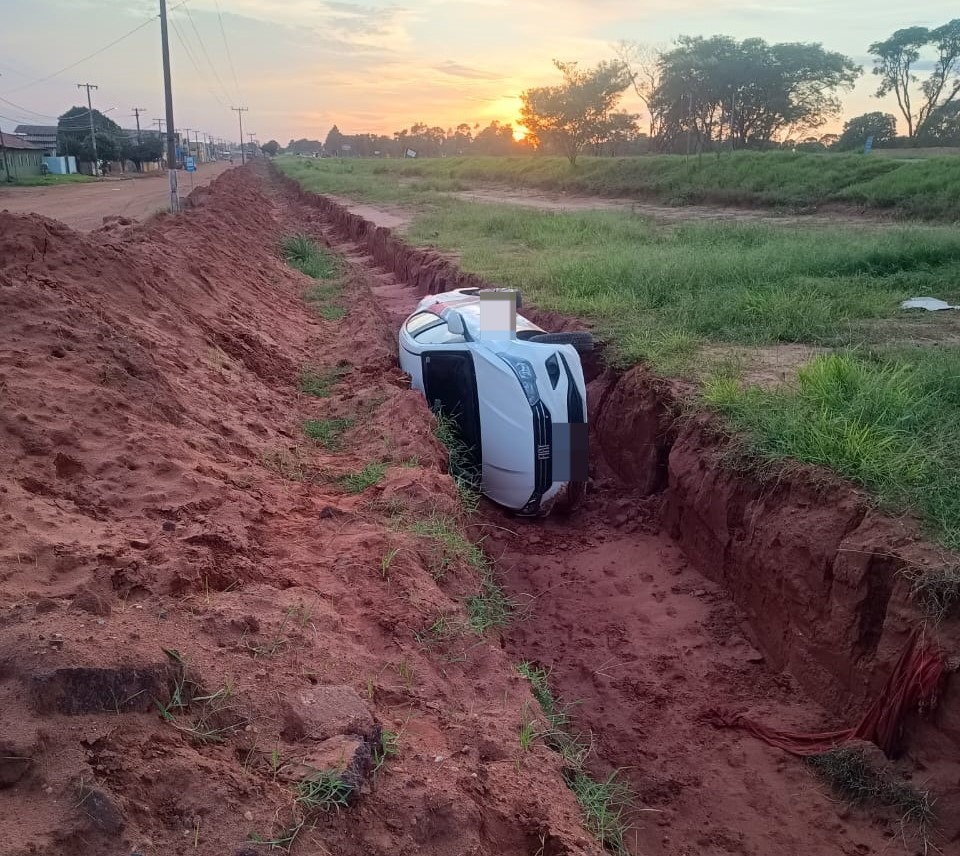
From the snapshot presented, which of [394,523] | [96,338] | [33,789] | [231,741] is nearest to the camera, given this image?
[33,789]

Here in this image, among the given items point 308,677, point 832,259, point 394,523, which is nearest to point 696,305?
point 832,259

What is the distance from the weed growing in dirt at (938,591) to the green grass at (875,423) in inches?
8.3

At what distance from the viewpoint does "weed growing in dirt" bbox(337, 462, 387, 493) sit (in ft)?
16.8

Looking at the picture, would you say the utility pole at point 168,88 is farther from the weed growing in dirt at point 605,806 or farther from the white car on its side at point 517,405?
the weed growing in dirt at point 605,806

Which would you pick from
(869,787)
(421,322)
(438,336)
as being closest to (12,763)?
(869,787)

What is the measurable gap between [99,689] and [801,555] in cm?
373

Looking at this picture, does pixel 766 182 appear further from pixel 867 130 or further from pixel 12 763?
pixel 12 763

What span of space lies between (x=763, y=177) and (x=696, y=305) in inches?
729

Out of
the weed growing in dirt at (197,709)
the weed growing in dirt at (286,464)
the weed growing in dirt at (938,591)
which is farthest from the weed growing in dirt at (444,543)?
the weed growing in dirt at (938,591)

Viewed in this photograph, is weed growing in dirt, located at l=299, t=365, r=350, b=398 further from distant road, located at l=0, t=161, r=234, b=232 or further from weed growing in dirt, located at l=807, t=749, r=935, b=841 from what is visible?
distant road, located at l=0, t=161, r=234, b=232

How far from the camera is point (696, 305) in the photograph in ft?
27.6

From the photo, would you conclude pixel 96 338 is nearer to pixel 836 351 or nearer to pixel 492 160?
pixel 836 351

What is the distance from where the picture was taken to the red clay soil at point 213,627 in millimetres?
2164

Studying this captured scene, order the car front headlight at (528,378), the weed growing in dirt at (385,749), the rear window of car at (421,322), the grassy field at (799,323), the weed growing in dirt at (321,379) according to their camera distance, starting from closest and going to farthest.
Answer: the weed growing in dirt at (385,749)
the grassy field at (799,323)
the car front headlight at (528,378)
the rear window of car at (421,322)
the weed growing in dirt at (321,379)
